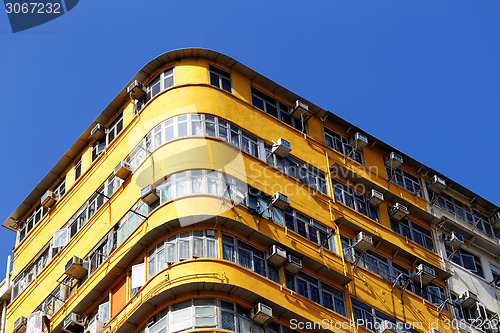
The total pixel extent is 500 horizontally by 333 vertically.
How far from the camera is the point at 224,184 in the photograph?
31188 mm

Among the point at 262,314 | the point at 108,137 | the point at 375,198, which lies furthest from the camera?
the point at 108,137

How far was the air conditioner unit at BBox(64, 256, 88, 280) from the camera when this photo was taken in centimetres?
3300

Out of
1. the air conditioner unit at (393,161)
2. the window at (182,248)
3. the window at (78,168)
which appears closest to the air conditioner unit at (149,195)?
the window at (182,248)

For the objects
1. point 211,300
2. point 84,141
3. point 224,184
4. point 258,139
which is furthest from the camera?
point 84,141

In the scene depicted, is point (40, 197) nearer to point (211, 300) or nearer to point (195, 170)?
point (195, 170)

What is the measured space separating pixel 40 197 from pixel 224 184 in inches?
397

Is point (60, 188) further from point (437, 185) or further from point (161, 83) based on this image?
point (437, 185)

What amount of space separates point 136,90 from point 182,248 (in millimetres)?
7476

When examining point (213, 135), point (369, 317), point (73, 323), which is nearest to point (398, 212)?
point (369, 317)

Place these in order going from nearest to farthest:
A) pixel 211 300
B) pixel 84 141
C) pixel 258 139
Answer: pixel 211 300, pixel 258 139, pixel 84 141

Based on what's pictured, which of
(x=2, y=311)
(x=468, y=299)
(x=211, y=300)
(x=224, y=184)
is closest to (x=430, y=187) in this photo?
(x=468, y=299)

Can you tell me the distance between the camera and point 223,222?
1184 inches

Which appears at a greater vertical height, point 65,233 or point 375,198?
point 375,198

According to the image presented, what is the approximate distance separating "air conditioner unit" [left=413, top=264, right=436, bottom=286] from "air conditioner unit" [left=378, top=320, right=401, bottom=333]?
8.01 feet
